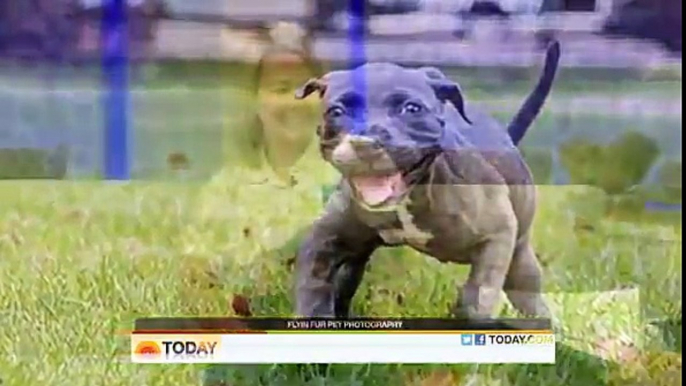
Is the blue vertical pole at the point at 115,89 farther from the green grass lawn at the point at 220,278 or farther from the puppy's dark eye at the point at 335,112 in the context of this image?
the puppy's dark eye at the point at 335,112

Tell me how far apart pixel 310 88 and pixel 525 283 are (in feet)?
1.01

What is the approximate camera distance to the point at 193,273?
110 centimetres

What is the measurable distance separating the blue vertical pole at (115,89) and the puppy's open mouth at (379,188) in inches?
9.6

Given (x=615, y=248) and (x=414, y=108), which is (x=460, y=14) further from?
(x=615, y=248)

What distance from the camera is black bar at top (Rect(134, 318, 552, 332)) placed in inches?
42.7

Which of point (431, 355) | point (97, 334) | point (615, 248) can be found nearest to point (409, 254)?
point (431, 355)

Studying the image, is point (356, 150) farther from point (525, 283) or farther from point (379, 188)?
point (525, 283)

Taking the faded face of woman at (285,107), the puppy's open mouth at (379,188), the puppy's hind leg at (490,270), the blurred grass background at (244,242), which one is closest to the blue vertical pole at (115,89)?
the blurred grass background at (244,242)

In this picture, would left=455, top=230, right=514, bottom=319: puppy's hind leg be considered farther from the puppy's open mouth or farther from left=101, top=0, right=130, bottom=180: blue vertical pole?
left=101, top=0, right=130, bottom=180: blue vertical pole

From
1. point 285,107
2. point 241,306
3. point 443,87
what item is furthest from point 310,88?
point 241,306

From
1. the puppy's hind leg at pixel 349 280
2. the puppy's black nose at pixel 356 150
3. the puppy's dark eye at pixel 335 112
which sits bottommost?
the puppy's hind leg at pixel 349 280

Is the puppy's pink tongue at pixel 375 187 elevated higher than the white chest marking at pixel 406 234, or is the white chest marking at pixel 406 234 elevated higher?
the puppy's pink tongue at pixel 375 187

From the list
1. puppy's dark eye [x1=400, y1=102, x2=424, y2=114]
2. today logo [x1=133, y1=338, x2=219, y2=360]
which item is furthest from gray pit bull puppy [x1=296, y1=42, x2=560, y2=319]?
today logo [x1=133, y1=338, x2=219, y2=360]

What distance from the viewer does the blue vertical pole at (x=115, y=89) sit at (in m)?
1.10
